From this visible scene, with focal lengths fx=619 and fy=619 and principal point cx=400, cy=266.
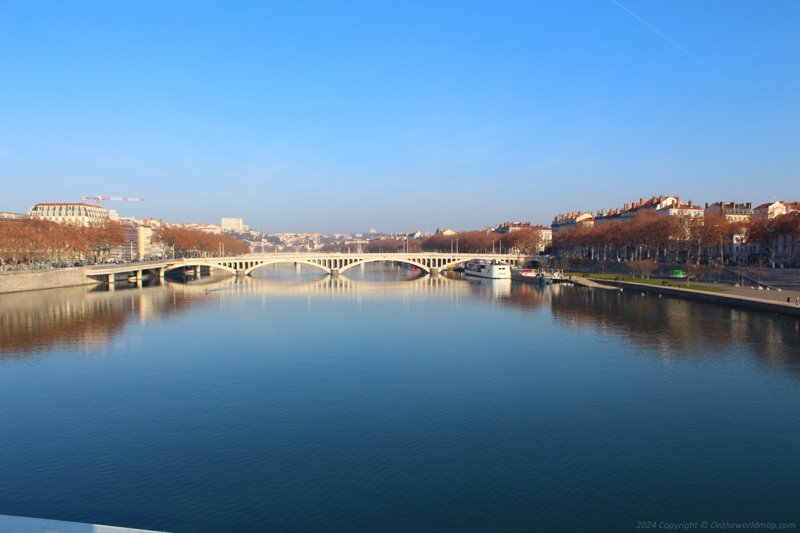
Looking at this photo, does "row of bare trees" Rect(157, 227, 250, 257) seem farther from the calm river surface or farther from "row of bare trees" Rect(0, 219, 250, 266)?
the calm river surface

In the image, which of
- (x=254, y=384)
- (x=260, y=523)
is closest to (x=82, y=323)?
(x=254, y=384)

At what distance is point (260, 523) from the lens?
8.70 meters

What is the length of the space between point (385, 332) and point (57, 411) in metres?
13.9

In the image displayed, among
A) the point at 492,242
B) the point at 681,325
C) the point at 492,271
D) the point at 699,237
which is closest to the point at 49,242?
the point at 492,271

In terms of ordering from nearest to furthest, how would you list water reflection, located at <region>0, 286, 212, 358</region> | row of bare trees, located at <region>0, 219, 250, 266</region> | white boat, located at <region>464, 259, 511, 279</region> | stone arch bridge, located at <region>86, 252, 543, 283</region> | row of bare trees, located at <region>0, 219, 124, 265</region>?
water reflection, located at <region>0, 286, 212, 358</region> → row of bare trees, located at <region>0, 219, 124, 265</region> → row of bare trees, located at <region>0, 219, 250, 266</region> → stone arch bridge, located at <region>86, 252, 543, 283</region> → white boat, located at <region>464, 259, 511, 279</region>

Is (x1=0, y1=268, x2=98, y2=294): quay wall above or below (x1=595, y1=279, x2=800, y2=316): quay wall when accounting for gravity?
above

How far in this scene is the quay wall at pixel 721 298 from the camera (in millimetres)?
29161

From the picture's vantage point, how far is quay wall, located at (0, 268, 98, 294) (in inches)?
1646

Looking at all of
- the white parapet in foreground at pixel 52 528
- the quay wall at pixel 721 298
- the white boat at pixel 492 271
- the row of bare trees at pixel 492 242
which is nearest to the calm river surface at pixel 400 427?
the white parapet in foreground at pixel 52 528

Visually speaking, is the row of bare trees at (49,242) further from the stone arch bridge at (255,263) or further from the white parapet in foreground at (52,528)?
the white parapet in foreground at (52,528)

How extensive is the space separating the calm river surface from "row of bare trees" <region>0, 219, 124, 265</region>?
26.0 meters

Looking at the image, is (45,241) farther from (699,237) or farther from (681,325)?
(699,237)

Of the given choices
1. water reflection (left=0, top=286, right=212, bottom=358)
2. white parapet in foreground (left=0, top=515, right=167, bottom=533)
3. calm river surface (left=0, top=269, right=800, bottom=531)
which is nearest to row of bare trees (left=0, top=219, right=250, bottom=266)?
water reflection (left=0, top=286, right=212, bottom=358)

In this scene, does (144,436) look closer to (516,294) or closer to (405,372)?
(405,372)
